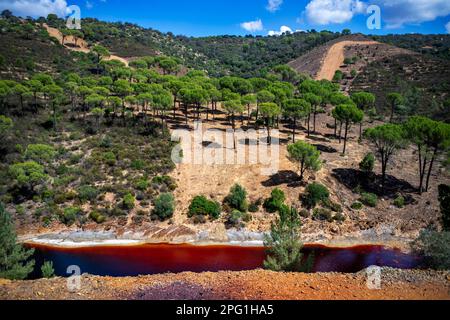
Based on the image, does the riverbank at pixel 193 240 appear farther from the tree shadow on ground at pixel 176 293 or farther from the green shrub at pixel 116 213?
the tree shadow on ground at pixel 176 293

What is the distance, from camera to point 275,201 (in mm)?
42438

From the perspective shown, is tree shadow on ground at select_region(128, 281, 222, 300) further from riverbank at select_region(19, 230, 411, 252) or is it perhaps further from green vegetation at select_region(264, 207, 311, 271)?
riverbank at select_region(19, 230, 411, 252)

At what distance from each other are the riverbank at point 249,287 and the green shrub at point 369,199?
91.6 ft

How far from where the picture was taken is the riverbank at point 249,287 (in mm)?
15305

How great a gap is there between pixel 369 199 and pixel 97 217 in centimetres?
3358

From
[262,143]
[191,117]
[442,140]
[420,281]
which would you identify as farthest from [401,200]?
[191,117]

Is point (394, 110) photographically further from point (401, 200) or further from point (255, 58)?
point (255, 58)

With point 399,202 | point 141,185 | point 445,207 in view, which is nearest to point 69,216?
point 141,185

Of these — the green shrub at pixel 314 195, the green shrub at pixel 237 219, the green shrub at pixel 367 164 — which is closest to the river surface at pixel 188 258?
the green shrub at pixel 237 219

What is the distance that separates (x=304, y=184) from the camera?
46.1 m

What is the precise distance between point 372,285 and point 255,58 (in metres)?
138

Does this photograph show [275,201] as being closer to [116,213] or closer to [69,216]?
[116,213]

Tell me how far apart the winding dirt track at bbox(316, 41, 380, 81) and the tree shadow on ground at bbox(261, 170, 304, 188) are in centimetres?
7164

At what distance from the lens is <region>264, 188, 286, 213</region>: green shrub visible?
42.3 m
